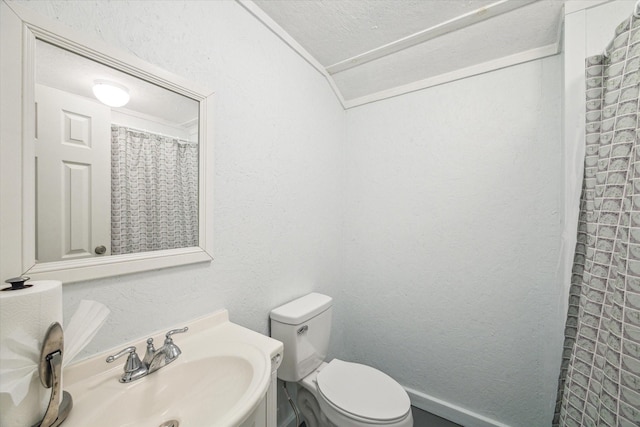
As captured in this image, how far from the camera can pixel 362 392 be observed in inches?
44.4

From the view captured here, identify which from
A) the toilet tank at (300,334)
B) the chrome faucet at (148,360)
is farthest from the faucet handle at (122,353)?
Answer: the toilet tank at (300,334)

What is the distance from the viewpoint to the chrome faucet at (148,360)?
688mm

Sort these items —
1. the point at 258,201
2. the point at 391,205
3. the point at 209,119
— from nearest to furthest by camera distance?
the point at 209,119, the point at 258,201, the point at 391,205

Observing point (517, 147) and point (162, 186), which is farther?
point (517, 147)

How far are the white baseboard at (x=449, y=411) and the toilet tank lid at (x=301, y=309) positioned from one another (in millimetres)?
918

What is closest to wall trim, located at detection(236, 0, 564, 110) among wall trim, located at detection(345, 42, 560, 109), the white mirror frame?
wall trim, located at detection(345, 42, 560, 109)

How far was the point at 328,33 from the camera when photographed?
1316 mm

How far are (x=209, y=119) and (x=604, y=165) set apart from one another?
4.73 ft

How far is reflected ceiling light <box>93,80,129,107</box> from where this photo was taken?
0.71 meters

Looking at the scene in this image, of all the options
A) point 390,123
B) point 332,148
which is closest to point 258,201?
point 332,148

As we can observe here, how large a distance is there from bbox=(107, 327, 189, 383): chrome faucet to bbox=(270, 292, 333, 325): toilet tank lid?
507mm

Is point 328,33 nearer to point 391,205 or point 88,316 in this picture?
point 391,205

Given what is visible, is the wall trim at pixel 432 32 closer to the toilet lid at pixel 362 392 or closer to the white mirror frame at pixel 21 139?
the white mirror frame at pixel 21 139

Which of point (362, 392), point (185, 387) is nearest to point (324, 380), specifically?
point (362, 392)
